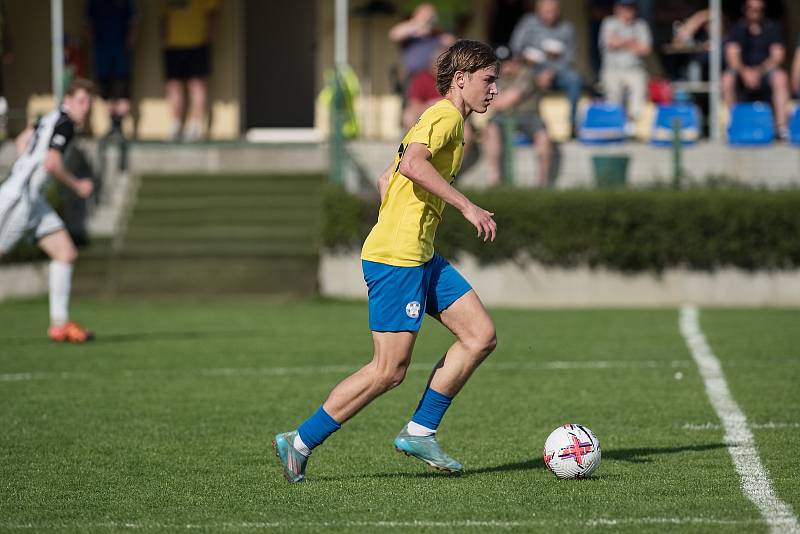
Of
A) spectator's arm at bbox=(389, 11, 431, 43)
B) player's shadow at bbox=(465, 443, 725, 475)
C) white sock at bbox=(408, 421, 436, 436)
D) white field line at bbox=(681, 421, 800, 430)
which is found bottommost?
white field line at bbox=(681, 421, 800, 430)

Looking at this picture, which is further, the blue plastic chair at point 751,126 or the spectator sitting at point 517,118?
the blue plastic chair at point 751,126

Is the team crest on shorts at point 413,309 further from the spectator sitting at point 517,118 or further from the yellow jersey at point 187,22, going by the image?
the yellow jersey at point 187,22

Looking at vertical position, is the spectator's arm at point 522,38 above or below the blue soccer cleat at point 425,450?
above

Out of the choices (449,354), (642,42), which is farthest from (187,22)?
(449,354)

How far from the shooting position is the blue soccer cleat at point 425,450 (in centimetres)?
700

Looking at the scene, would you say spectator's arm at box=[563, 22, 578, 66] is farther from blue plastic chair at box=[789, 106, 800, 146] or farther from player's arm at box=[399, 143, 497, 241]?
player's arm at box=[399, 143, 497, 241]

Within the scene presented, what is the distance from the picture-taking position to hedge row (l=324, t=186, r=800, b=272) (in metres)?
16.7

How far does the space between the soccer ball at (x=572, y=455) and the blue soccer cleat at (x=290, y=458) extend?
121 cm

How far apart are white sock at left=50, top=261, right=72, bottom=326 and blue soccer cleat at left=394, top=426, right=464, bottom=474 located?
6.63m

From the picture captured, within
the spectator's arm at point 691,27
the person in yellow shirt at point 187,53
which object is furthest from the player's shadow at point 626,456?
the person in yellow shirt at point 187,53

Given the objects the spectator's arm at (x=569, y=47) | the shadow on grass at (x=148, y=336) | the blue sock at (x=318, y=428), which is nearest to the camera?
the blue sock at (x=318, y=428)

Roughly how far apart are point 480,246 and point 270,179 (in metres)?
4.03

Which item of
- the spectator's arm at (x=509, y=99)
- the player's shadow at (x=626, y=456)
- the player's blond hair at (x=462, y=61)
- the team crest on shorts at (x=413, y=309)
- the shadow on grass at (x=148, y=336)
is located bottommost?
the shadow on grass at (x=148, y=336)

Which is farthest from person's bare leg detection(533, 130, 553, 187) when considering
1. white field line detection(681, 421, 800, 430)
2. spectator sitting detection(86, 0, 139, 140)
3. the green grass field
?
white field line detection(681, 421, 800, 430)
